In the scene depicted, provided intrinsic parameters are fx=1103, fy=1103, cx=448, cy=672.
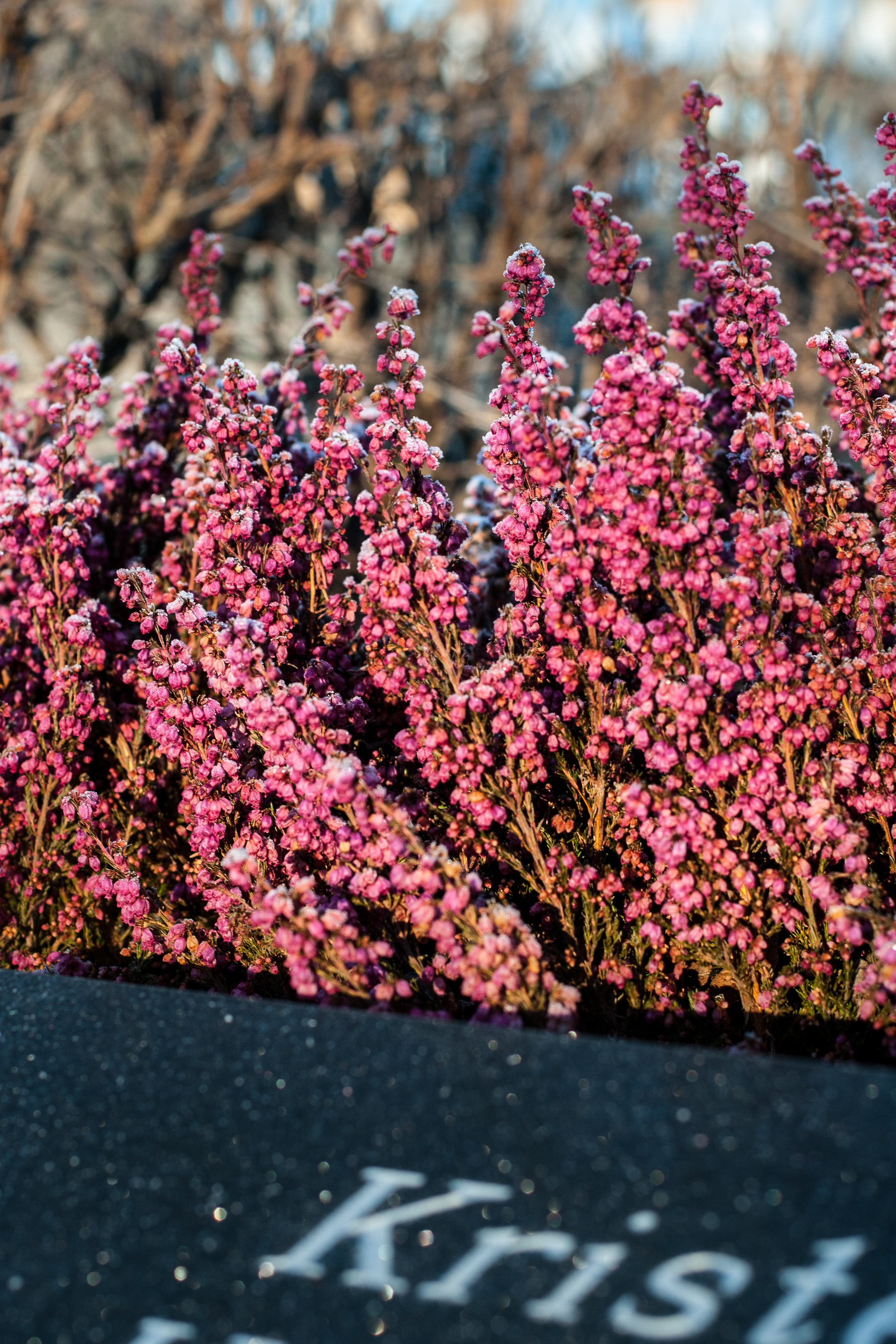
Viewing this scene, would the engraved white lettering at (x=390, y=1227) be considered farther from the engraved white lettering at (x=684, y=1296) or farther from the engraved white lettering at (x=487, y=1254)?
the engraved white lettering at (x=684, y=1296)

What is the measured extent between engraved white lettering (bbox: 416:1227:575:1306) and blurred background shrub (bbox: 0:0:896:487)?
26.5 ft

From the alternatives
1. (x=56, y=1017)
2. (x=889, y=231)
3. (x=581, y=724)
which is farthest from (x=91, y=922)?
(x=889, y=231)

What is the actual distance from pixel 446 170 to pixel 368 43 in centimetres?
151

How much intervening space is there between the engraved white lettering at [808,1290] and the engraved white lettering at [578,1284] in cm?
15

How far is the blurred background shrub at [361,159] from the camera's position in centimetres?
934

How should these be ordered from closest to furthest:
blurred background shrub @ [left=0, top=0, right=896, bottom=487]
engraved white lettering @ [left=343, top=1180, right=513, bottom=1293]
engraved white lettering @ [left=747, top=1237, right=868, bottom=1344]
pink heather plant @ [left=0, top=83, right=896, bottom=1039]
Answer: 1. engraved white lettering @ [left=747, top=1237, right=868, bottom=1344]
2. engraved white lettering @ [left=343, top=1180, right=513, bottom=1293]
3. pink heather plant @ [left=0, top=83, right=896, bottom=1039]
4. blurred background shrub @ [left=0, top=0, right=896, bottom=487]

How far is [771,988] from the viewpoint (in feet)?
6.38

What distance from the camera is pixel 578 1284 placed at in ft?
3.64

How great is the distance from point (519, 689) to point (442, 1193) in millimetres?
910

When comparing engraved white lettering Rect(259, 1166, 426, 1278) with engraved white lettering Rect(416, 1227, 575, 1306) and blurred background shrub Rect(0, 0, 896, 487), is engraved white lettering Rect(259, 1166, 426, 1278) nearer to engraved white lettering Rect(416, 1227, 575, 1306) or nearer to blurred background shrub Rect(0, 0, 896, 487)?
engraved white lettering Rect(416, 1227, 575, 1306)

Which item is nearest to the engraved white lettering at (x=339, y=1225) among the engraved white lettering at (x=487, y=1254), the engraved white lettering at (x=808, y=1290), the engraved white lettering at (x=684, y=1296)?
the engraved white lettering at (x=487, y=1254)

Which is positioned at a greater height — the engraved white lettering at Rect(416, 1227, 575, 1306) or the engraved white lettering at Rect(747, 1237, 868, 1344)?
the engraved white lettering at Rect(747, 1237, 868, 1344)

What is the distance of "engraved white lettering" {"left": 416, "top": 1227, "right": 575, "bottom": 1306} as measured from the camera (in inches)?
44.3

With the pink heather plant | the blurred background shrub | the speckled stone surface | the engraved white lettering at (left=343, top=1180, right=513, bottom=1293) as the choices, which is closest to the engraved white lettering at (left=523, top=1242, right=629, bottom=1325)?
the speckled stone surface
